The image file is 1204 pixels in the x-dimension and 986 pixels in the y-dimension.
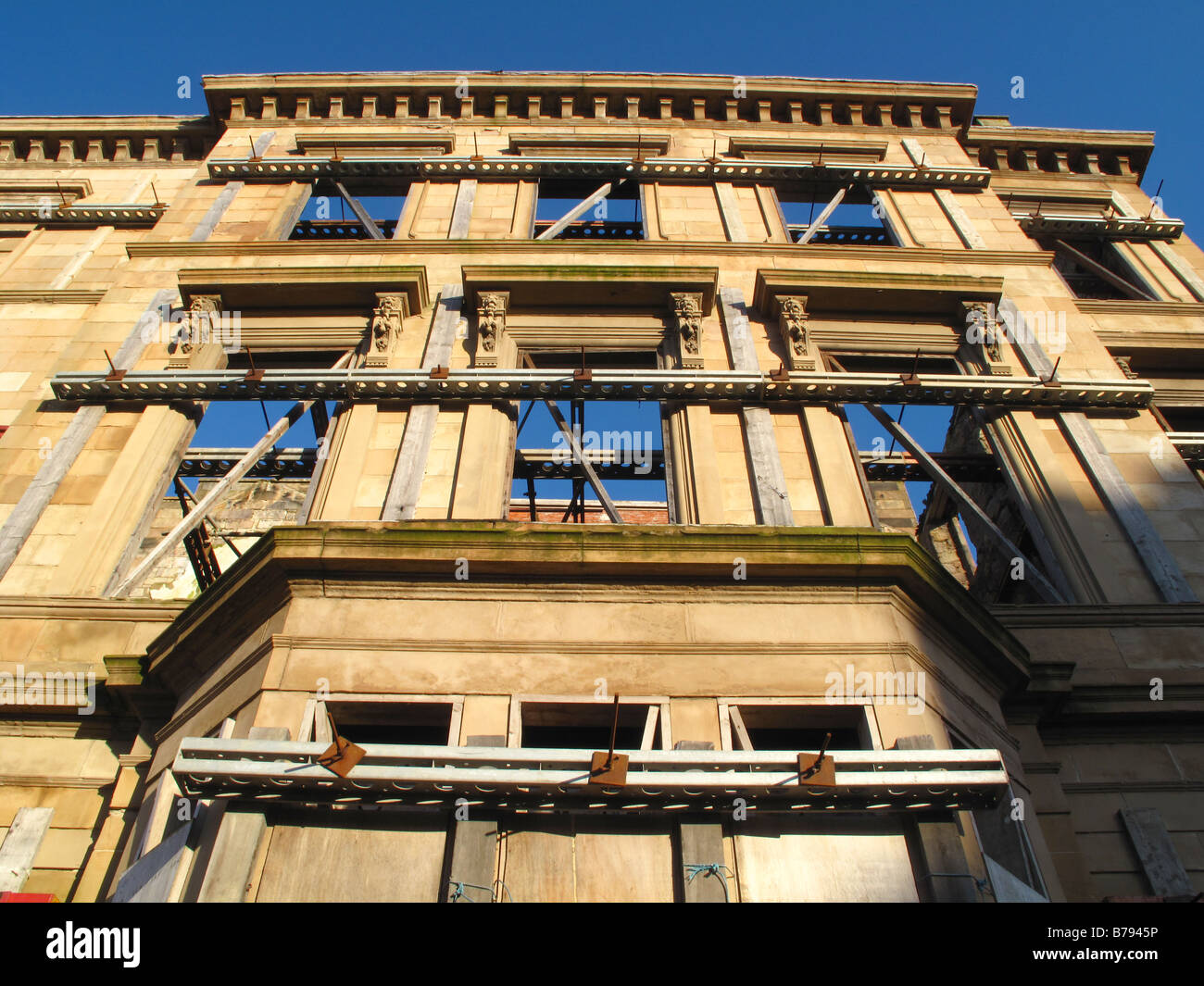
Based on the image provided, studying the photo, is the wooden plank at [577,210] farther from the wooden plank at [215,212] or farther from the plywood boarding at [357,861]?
the plywood boarding at [357,861]

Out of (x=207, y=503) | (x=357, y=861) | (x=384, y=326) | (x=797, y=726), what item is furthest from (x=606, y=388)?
(x=357, y=861)

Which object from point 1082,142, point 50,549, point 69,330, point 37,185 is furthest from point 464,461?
point 1082,142

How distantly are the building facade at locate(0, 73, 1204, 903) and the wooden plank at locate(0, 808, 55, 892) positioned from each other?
0.14ft

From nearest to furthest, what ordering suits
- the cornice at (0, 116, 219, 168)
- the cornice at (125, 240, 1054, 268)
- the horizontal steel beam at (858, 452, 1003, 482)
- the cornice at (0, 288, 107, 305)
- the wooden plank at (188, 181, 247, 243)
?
the horizontal steel beam at (858, 452, 1003, 482), the cornice at (125, 240, 1054, 268), the cornice at (0, 288, 107, 305), the wooden plank at (188, 181, 247, 243), the cornice at (0, 116, 219, 168)

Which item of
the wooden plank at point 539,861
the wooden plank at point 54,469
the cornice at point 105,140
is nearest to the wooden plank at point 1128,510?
the wooden plank at point 539,861

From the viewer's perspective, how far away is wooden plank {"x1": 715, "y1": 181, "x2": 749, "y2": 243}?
15836mm

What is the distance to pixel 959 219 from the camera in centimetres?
1667

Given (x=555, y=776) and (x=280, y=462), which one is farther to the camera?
(x=280, y=462)

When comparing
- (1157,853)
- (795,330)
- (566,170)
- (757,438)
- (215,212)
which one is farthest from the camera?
(566,170)

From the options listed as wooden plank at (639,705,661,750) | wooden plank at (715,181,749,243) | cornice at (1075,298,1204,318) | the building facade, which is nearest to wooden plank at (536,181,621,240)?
the building facade

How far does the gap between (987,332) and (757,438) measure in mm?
4650

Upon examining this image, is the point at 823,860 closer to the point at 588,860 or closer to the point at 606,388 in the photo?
the point at 588,860

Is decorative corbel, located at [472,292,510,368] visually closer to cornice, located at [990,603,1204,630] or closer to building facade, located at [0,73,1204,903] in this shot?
building facade, located at [0,73,1204,903]
